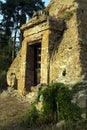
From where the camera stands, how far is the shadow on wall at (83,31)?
11.4m

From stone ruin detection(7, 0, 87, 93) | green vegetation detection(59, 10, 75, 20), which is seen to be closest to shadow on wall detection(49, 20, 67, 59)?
stone ruin detection(7, 0, 87, 93)

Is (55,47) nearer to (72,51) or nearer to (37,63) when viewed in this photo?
(72,51)

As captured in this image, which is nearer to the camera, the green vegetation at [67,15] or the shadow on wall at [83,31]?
the shadow on wall at [83,31]

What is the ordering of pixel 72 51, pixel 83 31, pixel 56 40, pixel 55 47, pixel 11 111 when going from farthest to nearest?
pixel 56 40, pixel 55 47, pixel 83 31, pixel 72 51, pixel 11 111

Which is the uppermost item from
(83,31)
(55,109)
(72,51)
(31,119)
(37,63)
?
(83,31)

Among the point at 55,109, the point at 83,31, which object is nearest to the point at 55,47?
the point at 83,31

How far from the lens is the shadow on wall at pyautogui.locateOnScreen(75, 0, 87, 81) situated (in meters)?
11.4

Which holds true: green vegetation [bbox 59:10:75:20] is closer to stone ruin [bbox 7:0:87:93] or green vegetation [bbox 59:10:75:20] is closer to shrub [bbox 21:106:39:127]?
stone ruin [bbox 7:0:87:93]

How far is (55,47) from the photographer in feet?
41.2

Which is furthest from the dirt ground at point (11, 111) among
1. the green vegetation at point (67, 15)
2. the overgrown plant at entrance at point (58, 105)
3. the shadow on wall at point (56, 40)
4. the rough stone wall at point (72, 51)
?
the green vegetation at point (67, 15)

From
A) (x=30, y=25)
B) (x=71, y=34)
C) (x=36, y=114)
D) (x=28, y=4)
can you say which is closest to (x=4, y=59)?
(x=28, y=4)

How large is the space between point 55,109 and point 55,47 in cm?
394

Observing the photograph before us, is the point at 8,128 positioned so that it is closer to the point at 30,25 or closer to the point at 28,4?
the point at 30,25

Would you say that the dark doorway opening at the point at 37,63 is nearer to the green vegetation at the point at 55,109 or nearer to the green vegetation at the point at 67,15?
the green vegetation at the point at 67,15
